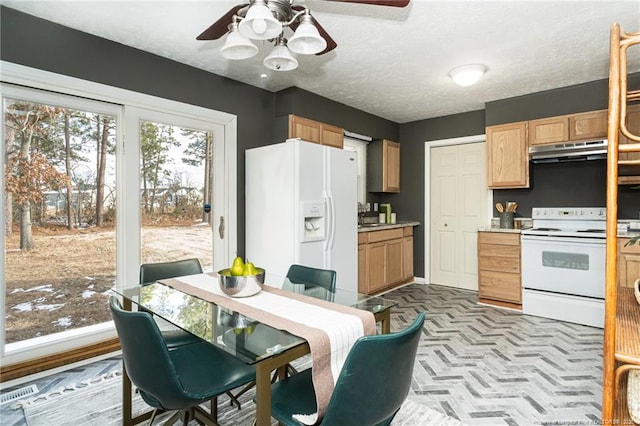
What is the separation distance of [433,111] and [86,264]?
4.51 metres

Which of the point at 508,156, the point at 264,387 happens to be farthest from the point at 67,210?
the point at 508,156

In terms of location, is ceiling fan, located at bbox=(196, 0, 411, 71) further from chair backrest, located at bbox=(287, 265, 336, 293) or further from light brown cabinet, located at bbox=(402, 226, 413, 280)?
light brown cabinet, located at bbox=(402, 226, 413, 280)

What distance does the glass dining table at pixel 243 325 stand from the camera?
116 cm

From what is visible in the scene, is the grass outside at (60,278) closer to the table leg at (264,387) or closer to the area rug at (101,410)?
the area rug at (101,410)

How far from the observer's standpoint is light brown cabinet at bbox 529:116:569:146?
386 cm

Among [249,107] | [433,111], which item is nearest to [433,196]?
[433,111]

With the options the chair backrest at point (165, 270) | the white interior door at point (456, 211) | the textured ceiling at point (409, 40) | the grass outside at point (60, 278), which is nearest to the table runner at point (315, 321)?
the chair backrest at point (165, 270)

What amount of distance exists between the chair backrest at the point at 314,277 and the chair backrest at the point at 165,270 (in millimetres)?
747

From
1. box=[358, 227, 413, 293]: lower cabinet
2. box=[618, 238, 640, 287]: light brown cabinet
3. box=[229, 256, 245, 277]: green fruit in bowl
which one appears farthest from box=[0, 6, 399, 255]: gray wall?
box=[618, 238, 640, 287]: light brown cabinet

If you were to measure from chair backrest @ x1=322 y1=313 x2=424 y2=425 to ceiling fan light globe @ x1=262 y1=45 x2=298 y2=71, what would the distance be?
1567mm

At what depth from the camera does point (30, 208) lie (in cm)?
255

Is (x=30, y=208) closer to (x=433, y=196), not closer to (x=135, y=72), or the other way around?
(x=135, y=72)

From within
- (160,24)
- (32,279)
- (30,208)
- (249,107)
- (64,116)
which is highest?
(160,24)

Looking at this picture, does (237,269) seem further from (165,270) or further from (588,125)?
(588,125)
